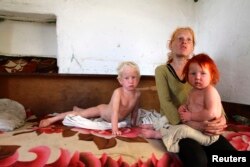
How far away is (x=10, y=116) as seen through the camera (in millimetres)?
1237

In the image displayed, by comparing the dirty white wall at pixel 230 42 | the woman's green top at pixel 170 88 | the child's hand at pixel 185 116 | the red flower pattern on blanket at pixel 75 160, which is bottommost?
the red flower pattern on blanket at pixel 75 160

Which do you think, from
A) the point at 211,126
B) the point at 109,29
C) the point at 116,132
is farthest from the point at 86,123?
the point at 109,29

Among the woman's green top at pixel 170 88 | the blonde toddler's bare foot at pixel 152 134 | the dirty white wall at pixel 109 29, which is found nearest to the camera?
the blonde toddler's bare foot at pixel 152 134

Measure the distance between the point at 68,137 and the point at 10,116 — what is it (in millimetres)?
433

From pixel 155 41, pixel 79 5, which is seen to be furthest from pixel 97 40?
pixel 155 41

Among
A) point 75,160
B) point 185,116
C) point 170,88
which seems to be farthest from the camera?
point 170,88

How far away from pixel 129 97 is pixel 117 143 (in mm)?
391

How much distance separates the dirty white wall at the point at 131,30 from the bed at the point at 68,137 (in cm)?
17

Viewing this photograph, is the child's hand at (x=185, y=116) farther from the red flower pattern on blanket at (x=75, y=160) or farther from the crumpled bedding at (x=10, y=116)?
the crumpled bedding at (x=10, y=116)

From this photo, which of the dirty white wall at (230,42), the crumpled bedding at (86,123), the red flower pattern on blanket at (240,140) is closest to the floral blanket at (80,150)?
the crumpled bedding at (86,123)

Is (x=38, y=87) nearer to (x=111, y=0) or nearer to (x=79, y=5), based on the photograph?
(x=79, y=5)

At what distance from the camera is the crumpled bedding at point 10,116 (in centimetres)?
112

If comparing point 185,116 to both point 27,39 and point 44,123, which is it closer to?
point 44,123

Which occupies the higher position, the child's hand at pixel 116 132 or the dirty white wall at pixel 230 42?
the dirty white wall at pixel 230 42
